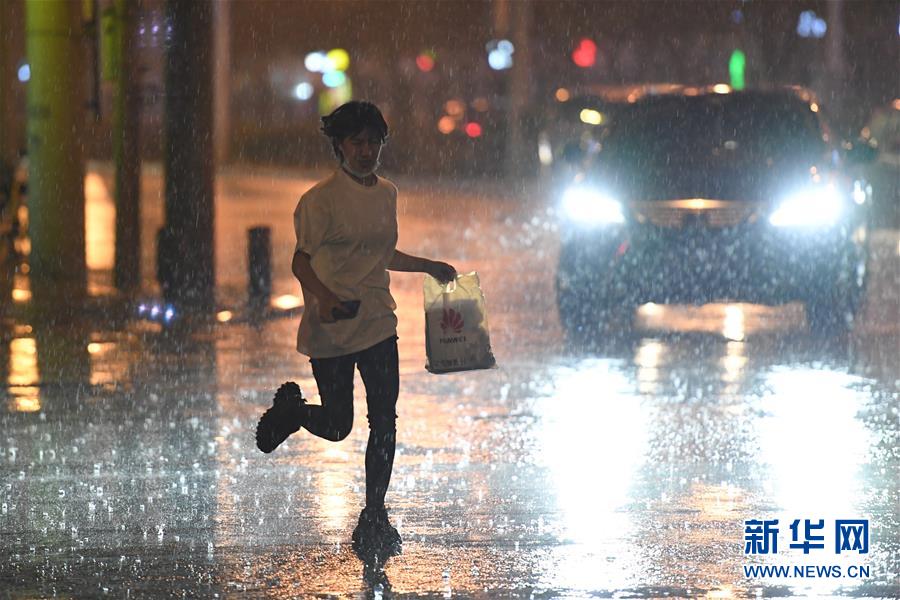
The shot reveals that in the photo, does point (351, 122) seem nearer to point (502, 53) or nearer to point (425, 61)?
point (502, 53)

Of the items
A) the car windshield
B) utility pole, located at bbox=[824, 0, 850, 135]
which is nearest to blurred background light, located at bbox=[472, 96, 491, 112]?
utility pole, located at bbox=[824, 0, 850, 135]

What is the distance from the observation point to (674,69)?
5762 cm

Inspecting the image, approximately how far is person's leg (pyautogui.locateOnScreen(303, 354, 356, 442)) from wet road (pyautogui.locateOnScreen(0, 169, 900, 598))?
42 cm

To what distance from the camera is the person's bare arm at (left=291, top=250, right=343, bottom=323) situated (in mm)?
7055

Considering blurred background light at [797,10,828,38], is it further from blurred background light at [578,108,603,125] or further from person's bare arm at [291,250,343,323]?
person's bare arm at [291,250,343,323]

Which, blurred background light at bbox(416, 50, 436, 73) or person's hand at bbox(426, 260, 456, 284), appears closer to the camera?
person's hand at bbox(426, 260, 456, 284)

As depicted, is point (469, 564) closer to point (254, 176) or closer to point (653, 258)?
point (653, 258)

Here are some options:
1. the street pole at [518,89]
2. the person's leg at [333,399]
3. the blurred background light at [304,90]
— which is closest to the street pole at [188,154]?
the person's leg at [333,399]

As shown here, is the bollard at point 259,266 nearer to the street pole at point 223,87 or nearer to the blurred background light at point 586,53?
the street pole at point 223,87

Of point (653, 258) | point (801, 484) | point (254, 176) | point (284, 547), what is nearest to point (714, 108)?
point (653, 258)

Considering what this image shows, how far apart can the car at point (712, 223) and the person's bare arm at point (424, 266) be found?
23.5ft

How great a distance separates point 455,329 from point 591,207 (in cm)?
806

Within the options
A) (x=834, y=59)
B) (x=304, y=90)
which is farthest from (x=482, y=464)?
(x=304, y=90)

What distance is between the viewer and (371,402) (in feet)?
24.4
